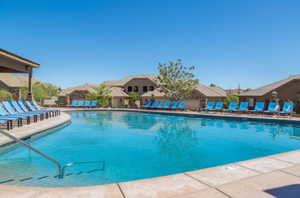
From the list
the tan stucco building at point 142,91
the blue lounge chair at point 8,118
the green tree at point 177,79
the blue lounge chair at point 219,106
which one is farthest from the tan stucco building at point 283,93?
the blue lounge chair at point 8,118

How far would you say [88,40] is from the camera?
865 inches

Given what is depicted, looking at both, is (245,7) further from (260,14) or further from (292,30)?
(292,30)

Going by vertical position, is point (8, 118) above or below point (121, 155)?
above

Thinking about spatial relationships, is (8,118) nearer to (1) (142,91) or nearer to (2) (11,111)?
(2) (11,111)

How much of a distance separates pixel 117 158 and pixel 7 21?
57.1 ft

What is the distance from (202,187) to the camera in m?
2.85

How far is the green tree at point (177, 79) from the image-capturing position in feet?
86.0

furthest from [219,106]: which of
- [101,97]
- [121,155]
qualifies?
[101,97]

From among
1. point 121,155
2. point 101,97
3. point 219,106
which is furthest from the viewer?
point 101,97

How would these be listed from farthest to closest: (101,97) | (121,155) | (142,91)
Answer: (142,91), (101,97), (121,155)

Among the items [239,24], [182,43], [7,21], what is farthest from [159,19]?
[7,21]

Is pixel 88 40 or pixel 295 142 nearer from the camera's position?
pixel 295 142

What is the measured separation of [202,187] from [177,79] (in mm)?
24148

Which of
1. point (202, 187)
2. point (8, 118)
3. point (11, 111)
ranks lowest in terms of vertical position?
point (202, 187)
